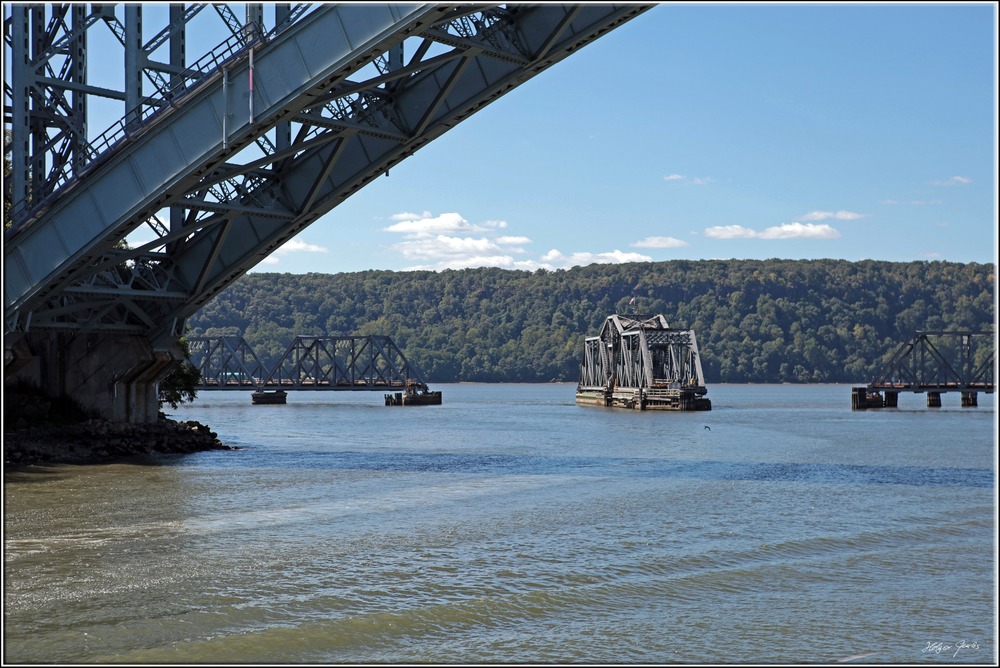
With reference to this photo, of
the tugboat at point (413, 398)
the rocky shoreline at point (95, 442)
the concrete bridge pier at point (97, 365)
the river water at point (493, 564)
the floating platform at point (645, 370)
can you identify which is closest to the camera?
the river water at point (493, 564)

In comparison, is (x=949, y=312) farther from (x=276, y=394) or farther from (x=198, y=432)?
(x=198, y=432)

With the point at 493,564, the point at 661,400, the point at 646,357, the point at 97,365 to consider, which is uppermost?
the point at 646,357

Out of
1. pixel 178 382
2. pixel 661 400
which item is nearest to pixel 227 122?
pixel 178 382

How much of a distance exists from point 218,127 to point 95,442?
13.5 metres

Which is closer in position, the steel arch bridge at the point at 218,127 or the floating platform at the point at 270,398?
the steel arch bridge at the point at 218,127

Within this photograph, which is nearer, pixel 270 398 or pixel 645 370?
pixel 645 370

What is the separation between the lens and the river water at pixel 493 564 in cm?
1159

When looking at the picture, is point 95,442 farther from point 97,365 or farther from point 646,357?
point 646,357

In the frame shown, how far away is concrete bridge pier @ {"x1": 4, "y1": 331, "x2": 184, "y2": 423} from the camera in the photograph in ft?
107

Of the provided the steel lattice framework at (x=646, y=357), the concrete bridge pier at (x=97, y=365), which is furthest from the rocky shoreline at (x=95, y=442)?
the steel lattice framework at (x=646, y=357)

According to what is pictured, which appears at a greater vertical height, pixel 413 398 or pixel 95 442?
pixel 95 442

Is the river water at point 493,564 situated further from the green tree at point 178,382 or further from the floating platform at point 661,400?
the floating platform at point 661,400

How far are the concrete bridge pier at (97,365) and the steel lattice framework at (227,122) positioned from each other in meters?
2.62

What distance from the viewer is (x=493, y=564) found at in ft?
52.2
